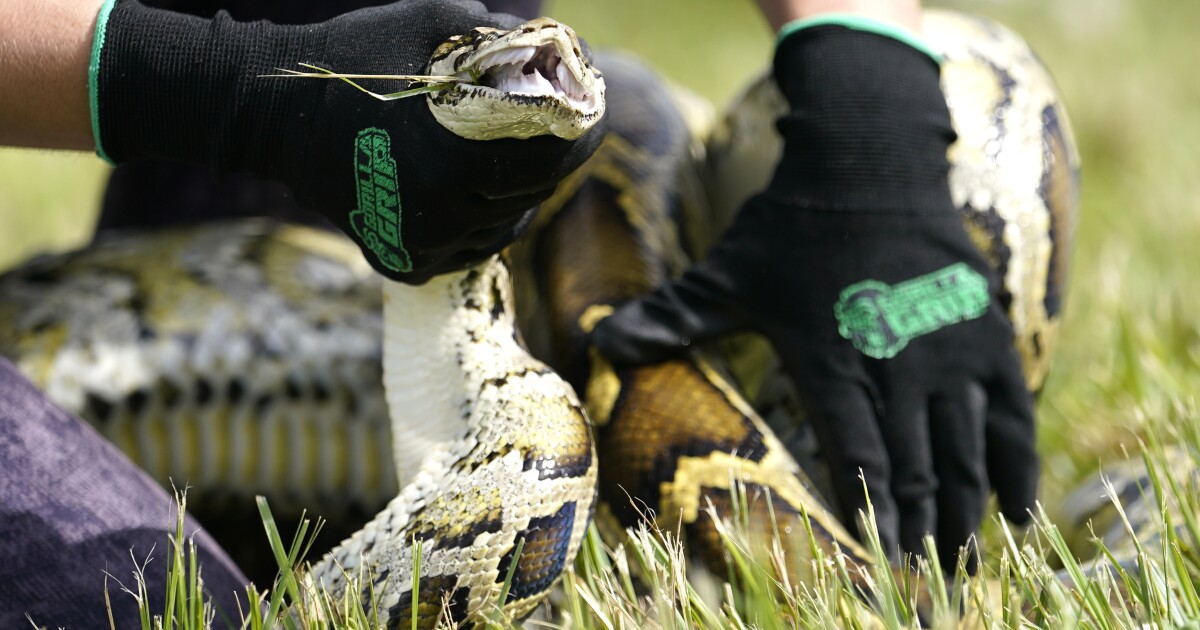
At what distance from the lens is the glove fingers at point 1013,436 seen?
2.54 metres

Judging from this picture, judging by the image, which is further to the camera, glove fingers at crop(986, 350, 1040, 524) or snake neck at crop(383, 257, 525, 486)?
glove fingers at crop(986, 350, 1040, 524)

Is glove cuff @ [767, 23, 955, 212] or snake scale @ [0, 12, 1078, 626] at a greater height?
glove cuff @ [767, 23, 955, 212]

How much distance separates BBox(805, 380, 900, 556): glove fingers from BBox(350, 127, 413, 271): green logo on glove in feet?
3.38

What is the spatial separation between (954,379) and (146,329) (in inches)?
82.9

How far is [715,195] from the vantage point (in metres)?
3.38

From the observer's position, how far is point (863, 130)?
249 centimetres

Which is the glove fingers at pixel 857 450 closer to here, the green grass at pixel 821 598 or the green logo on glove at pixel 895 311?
the green logo on glove at pixel 895 311

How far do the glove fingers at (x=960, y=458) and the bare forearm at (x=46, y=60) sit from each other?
1.93m

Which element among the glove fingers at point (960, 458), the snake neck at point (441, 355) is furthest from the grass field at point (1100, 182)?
the snake neck at point (441, 355)

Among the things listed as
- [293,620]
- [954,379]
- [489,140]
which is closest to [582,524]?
[293,620]

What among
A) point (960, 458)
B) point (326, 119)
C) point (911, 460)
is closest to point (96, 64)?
point (326, 119)

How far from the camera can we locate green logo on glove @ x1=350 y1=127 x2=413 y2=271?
195cm

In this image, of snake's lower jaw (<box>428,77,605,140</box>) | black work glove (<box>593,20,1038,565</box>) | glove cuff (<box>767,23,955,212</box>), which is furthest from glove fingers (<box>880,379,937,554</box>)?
snake's lower jaw (<box>428,77,605,140</box>)

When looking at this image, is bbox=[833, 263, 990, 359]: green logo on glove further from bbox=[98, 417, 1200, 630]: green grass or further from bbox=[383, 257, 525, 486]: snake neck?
bbox=[383, 257, 525, 486]: snake neck
